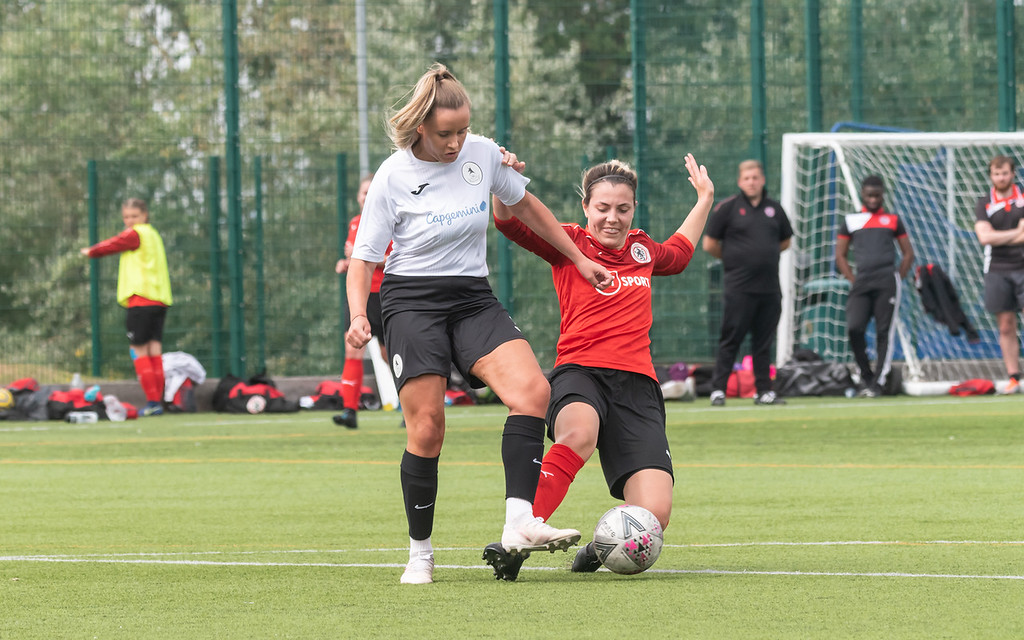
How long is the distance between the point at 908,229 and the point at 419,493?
12.9m

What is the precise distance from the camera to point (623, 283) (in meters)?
5.89

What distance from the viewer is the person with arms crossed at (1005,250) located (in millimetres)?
14805

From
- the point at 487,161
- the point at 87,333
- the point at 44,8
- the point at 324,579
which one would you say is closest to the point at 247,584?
the point at 324,579

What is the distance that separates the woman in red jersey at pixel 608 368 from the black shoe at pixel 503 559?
1.20 feet

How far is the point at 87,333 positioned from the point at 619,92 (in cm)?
606

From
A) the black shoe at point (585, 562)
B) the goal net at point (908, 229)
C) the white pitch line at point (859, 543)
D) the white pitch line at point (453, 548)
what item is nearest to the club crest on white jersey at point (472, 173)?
the black shoe at point (585, 562)

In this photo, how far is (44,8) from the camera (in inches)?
609

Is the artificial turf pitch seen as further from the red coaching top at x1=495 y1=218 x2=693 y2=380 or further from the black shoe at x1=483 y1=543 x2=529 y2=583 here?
the red coaching top at x1=495 y1=218 x2=693 y2=380

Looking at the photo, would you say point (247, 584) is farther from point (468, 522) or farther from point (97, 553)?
point (468, 522)

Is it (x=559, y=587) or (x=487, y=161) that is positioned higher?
(x=487, y=161)

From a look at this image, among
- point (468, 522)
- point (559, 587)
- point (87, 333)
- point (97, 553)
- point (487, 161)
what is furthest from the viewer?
point (87, 333)

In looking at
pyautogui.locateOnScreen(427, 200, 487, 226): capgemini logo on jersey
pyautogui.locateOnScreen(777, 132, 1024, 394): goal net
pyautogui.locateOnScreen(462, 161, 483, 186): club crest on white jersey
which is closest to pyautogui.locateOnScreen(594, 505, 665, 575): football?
pyautogui.locateOnScreen(427, 200, 487, 226): capgemini logo on jersey

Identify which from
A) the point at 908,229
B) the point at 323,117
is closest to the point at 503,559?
the point at 323,117

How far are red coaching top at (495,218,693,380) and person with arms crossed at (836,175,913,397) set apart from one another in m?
9.63
